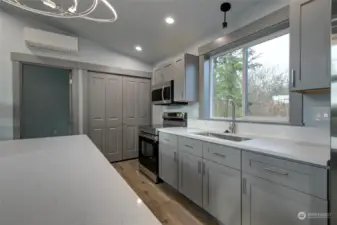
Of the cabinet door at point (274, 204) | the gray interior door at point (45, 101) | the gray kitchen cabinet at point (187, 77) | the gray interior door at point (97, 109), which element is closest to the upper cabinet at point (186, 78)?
the gray kitchen cabinet at point (187, 77)

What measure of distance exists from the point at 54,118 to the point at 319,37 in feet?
19.7

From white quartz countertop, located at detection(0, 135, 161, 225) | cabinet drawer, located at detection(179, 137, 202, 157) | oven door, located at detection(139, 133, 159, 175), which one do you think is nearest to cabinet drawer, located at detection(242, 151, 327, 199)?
cabinet drawer, located at detection(179, 137, 202, 157)

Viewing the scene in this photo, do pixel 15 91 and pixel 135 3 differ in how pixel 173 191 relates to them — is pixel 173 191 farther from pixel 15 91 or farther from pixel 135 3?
pixel 15 91

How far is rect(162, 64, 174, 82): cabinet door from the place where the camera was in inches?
128

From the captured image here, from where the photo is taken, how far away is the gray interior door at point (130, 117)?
4391 mm

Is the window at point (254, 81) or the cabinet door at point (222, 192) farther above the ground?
the window at point (254, 81)

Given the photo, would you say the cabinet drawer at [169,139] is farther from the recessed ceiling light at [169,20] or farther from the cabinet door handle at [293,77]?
the recessed ceiling light at [169,20]

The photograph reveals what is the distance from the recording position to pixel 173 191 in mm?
2684

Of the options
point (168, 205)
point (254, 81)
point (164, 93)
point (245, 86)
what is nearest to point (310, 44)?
point (254, 81)

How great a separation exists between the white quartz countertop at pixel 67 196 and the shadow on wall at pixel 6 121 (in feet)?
8.63

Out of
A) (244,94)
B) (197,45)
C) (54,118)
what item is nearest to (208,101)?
(244,94)

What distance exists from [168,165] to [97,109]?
2246mm

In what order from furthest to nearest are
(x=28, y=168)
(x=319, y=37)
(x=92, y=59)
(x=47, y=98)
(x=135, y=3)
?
(x=47, y=98), (x=92, y=59), (x=135, y=3), (x=319, y=37), (x=28, y=168)

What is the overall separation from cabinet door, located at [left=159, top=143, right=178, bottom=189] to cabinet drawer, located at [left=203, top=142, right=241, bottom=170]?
2.15ft
